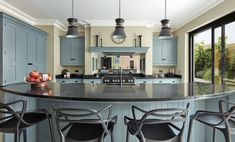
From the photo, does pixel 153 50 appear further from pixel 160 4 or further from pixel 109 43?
pixel 160 4

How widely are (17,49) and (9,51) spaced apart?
28 centimetres

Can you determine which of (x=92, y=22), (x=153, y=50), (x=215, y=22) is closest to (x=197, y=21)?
(x=215, y=22)

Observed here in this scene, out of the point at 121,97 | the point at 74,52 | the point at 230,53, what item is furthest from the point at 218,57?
the point at 74,52

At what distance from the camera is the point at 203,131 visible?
8.61ft

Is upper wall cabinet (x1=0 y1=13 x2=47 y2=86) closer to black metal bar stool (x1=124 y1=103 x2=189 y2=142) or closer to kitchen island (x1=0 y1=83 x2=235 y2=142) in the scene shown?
kitchen island (x1=0 y1=83 x2=235 y2=142)

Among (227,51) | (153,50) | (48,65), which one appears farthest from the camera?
(153,50)

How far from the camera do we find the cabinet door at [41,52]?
15.3 ft

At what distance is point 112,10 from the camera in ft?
14.0

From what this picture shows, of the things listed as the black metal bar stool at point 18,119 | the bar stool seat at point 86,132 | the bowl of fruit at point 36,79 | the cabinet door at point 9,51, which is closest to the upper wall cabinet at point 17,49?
the cabinet door at point 9,51

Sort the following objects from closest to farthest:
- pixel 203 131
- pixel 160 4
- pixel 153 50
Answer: pixel 203 131 → pixel 160 4 → pixel 153 50

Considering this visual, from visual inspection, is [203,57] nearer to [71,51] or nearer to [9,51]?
[71,51]

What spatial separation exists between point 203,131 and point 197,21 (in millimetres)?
2836

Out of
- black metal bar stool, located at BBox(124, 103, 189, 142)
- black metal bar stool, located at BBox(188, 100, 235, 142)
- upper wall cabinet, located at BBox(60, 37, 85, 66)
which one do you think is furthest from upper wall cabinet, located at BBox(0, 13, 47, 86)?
black metal bar stool, located at BBox(188, 100, 235, 142)

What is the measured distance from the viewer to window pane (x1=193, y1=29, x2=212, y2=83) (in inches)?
168
